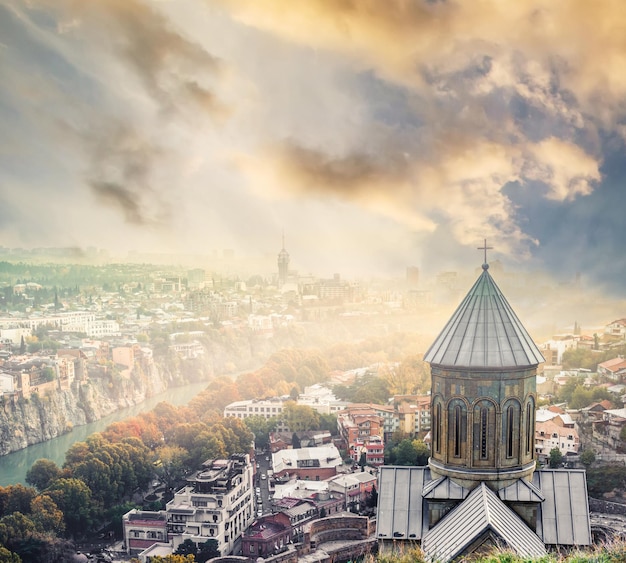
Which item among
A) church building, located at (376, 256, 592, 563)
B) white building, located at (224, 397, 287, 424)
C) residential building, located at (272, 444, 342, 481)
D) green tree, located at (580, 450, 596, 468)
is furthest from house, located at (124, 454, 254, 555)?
green tree, located at (580, 450, 596, 468)

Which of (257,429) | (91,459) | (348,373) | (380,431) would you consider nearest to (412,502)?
(91,459)

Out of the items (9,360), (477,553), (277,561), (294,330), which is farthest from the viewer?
(294,330)

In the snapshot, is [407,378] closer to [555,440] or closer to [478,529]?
[555,440]

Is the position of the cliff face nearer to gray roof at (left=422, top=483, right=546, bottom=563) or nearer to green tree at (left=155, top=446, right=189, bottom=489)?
green tree at (left=155, top=446, right=189, bottom=489)

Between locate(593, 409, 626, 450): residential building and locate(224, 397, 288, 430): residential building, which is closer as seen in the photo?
locate(593, 409, 626, 450): residential building

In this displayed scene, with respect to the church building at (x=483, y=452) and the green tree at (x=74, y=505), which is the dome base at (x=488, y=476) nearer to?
the church building at (x=483, y=452)

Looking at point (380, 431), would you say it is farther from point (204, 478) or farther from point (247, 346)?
point (247, 346)

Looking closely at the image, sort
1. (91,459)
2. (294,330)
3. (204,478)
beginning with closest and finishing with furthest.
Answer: (204,478) → (91,459) → (294,330)
